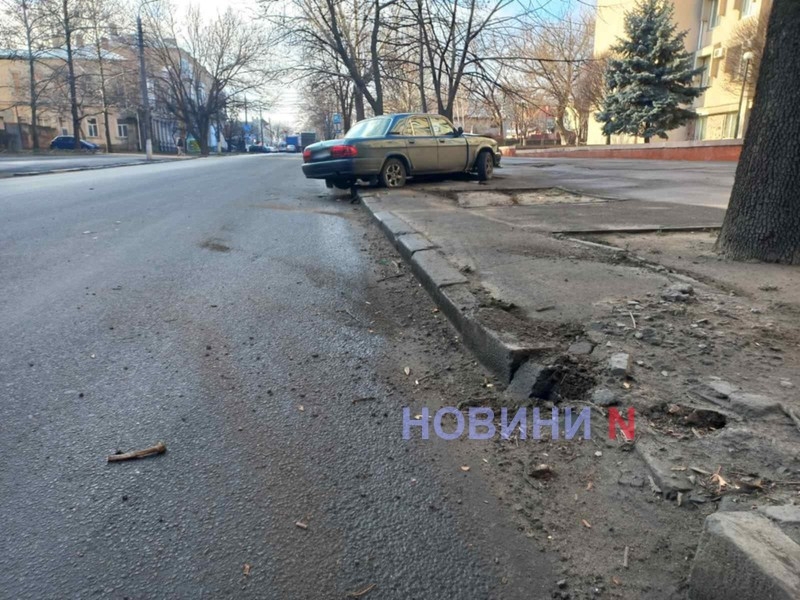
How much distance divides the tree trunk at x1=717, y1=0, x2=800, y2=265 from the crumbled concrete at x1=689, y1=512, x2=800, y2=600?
149 inches

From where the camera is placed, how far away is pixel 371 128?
1216 centimetres

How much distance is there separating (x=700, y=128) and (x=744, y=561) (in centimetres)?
4157

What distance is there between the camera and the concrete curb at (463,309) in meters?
2.98

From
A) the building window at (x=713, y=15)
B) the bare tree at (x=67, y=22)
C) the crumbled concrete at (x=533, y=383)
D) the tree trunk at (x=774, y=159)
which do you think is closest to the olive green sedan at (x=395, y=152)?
the tree trunk at (x=774, y=159)

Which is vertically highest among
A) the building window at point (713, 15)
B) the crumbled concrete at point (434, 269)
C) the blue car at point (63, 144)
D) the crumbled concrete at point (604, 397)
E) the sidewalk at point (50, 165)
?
the building window at point (713, 15)

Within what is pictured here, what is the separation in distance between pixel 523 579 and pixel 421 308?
271 centimetres

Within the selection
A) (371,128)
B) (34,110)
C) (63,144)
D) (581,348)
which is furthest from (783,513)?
(63,144)

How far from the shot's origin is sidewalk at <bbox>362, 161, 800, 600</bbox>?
76.7 inches

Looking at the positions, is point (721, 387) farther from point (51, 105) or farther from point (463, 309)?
point (51, 105)

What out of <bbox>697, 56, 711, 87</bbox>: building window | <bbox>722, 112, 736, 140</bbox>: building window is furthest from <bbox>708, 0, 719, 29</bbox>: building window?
<bbox>722, 112, 736, 140</bbox>: building window

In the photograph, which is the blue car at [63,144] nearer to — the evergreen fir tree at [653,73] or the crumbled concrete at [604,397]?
the evergreen fir tree at [653,73]

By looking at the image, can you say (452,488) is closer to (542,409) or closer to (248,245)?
(542,409)

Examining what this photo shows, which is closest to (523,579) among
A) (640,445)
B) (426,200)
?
(640,445)

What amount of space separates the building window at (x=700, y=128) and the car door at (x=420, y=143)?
30.8 meters
